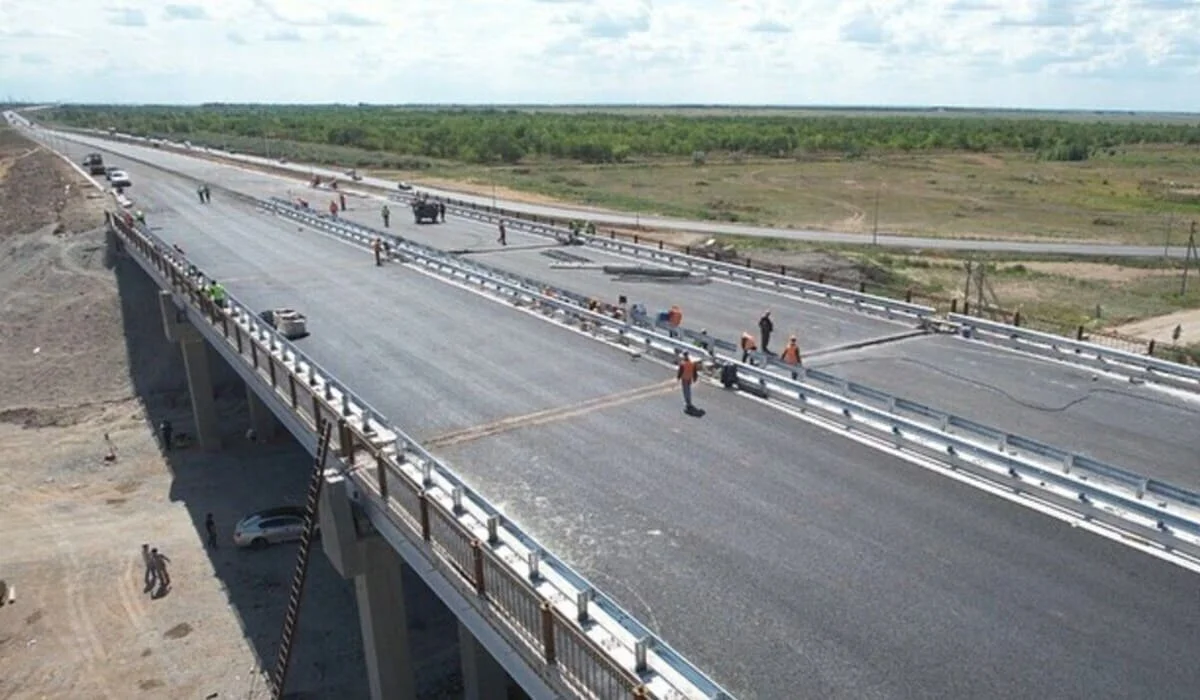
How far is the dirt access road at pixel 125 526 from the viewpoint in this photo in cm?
2377

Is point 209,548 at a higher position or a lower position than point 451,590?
lower

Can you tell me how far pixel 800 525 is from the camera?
14859 millimetres

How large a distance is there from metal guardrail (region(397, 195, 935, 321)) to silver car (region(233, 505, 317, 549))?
19547mm

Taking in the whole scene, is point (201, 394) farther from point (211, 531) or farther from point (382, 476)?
point (382, 476)

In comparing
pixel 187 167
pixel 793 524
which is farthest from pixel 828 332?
pixel 187 167

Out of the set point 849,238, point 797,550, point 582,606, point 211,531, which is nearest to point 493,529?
point 582,606

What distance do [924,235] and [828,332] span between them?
52.8 meters

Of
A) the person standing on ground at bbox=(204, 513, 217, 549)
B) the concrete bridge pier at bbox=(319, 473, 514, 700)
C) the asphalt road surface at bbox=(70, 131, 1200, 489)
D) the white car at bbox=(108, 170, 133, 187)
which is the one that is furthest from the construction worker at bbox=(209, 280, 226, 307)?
the white car at bbox=(108, 170, 133, 187)

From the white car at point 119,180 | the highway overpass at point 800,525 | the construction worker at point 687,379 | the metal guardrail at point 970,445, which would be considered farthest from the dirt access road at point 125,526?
the white car at point 119,180

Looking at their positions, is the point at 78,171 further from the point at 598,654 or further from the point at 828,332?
the point at 598,654

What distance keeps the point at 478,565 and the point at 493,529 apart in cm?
93

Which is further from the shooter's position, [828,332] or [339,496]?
[828,332]

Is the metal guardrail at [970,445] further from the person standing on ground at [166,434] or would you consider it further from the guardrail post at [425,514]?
the person standing on ground at [166,434]

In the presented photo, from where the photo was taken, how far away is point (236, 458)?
38.1 metres
